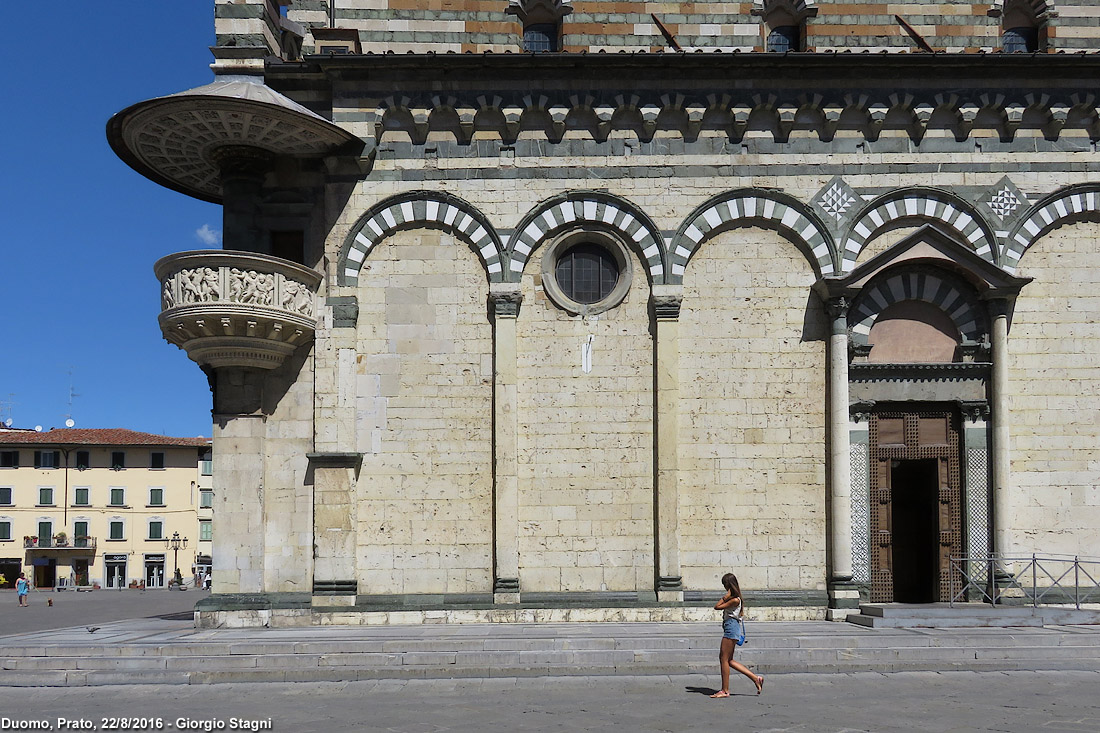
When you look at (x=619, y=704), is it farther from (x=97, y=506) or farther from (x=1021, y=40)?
(x=97, y=506)

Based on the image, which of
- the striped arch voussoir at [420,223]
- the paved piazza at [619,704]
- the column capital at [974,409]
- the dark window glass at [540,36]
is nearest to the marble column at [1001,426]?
the column capital at [974,409]

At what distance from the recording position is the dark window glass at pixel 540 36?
62.4ft

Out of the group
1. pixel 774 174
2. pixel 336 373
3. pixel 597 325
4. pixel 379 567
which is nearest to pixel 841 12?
pixel 774 174

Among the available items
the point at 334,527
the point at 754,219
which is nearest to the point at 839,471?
the point at 754,219

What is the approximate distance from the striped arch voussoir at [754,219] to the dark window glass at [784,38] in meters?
3.61

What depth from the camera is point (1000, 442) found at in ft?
54.9

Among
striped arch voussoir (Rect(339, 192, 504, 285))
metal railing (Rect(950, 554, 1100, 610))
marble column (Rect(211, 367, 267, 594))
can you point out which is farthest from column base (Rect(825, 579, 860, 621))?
marble column (Rect(211, 367, 267, 594))

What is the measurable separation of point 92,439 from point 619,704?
199 feet

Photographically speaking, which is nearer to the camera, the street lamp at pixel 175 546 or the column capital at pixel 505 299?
the column capital at pixel 505 299

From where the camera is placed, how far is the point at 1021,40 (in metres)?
19.1

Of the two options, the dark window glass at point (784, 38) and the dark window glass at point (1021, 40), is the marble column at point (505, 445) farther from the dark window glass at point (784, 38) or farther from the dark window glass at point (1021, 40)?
the dark window glass at point (1021, 40)

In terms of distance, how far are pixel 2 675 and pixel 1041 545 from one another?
654 inches

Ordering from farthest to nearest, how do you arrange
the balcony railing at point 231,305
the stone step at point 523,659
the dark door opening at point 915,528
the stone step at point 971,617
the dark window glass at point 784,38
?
the dark window glass at point 784,38 → the dark door opening at point 915,528 → the balcony railing at point 231,305 → the stone step at point 971,617 → the stone step at point 523,659

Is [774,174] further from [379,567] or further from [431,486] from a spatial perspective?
[379,567]
